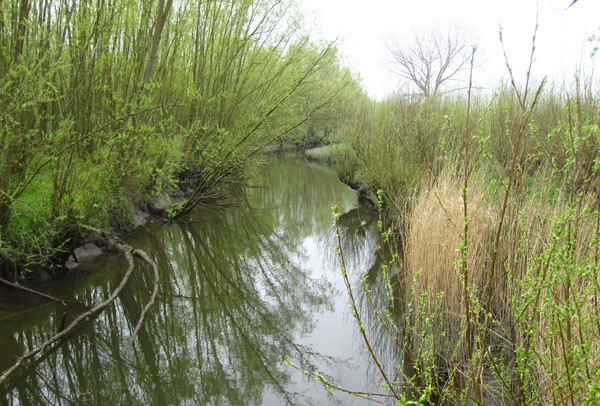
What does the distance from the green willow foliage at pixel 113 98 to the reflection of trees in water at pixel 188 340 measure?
117 cm

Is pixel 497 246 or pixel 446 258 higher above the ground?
pixel 497 246

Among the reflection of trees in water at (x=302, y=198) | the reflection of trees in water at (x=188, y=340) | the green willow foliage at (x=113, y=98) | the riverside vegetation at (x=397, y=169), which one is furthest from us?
the reflection of trees in water at (x=302, y=198)

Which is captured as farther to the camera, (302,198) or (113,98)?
(302,198)

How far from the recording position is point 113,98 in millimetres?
5902

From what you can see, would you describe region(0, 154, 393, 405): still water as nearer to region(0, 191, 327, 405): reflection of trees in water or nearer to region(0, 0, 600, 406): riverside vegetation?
region(0, 191, 327, 405): reflection of trees in water

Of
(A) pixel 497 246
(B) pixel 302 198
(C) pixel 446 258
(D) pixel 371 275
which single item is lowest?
(D) pixel 371 275

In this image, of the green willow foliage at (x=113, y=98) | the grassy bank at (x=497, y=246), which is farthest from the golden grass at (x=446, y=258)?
the green willow foliage at (x=113, y=98)

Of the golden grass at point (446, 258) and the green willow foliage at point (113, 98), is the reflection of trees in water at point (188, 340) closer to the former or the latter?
the green willow foliage at point (113, 98)

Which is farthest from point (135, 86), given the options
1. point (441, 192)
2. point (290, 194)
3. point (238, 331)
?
point (290, 194)

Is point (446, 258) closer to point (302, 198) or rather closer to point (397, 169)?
point (397, 169)

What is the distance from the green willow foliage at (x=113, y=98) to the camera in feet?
14.5

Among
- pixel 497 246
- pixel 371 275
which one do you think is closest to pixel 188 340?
pixel 371 275

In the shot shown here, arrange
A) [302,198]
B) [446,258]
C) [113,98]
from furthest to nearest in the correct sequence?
[302,198] → [113,98] → [446,258]

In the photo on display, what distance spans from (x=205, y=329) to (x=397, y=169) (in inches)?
193
